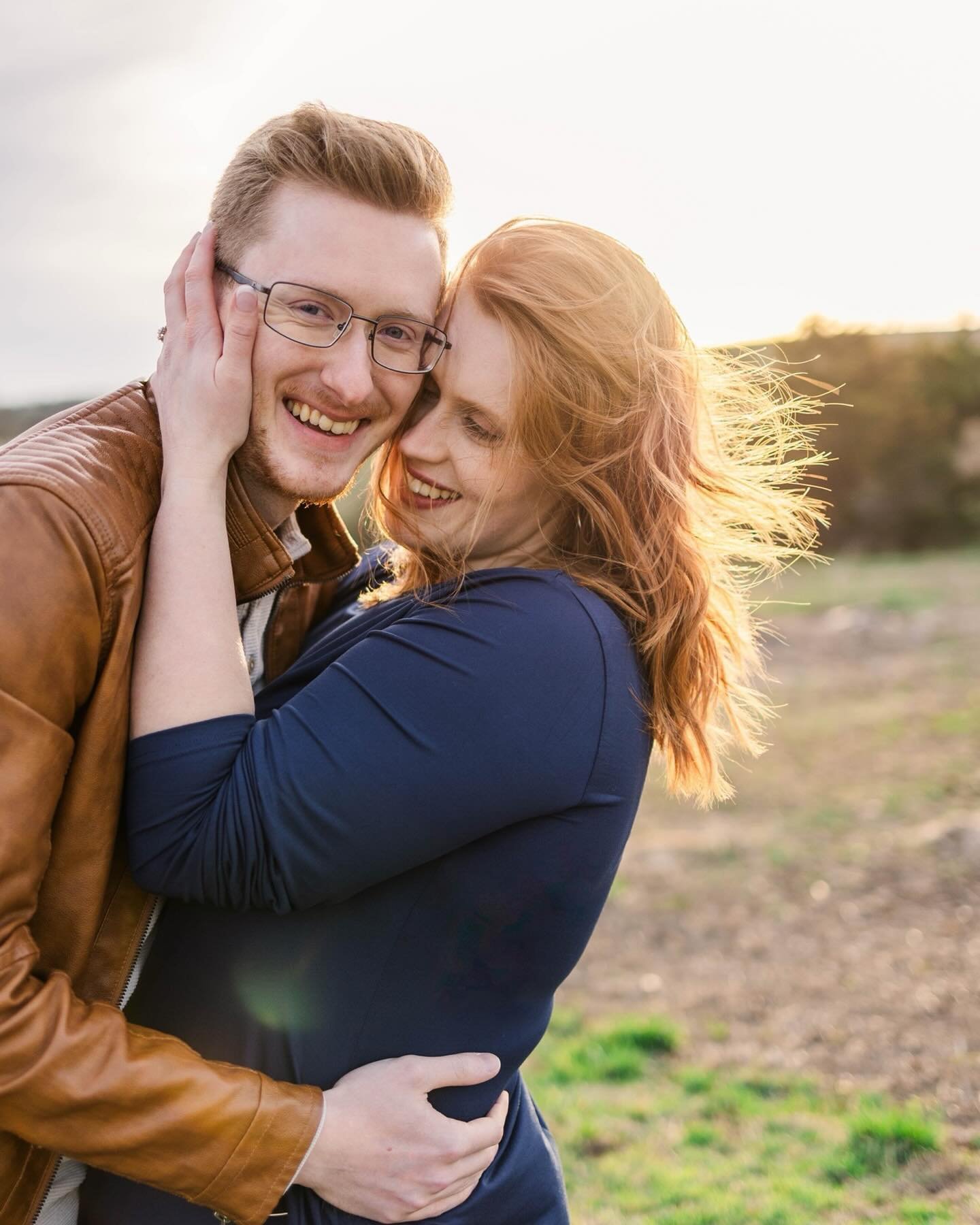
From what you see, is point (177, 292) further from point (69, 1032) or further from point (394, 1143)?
point (394, 1143)

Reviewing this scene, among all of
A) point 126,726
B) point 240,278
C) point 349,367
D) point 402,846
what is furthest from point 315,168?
point 402,846

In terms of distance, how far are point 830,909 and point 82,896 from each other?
5.21 metres

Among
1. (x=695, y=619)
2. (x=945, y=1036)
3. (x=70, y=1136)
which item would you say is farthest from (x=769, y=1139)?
(x=70, y=1136)

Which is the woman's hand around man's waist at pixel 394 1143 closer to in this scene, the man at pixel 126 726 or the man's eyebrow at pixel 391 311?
the man at pixel 126 726

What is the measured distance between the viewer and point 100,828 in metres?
1.85

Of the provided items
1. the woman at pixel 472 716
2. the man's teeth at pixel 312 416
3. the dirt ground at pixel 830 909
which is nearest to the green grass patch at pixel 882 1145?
the dirt ground at pixel 830 909

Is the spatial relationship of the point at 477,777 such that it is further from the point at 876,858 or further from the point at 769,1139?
the point at 876,858

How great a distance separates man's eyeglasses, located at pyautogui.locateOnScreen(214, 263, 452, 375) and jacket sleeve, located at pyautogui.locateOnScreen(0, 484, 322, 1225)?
712 millimetres

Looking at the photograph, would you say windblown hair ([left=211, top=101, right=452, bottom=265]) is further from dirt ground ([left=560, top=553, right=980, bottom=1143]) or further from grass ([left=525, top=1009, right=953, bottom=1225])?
dirt ground ([left=560, top=553, right=980, bottom=1143])

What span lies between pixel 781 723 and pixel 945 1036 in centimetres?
545

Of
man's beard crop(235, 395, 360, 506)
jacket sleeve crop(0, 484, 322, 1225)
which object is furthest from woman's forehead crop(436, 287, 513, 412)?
jacket sleeve crop(0, 484, 322, 1225)

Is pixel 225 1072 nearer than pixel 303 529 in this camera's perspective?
Yes

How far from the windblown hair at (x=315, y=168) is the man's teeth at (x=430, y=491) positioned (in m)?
0.56

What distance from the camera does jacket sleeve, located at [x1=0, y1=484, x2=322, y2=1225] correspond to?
5.43 feet
